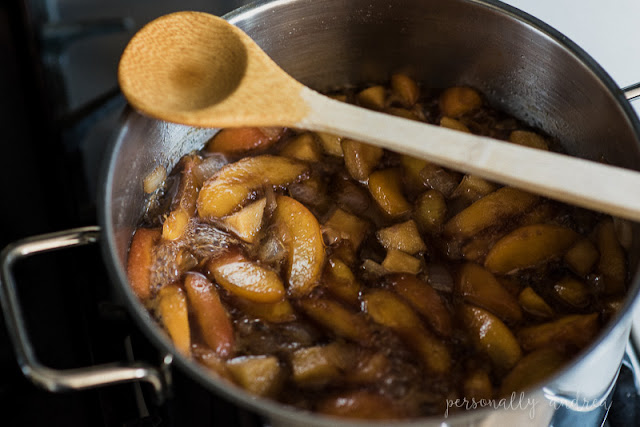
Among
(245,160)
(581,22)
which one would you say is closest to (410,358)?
(245,160)

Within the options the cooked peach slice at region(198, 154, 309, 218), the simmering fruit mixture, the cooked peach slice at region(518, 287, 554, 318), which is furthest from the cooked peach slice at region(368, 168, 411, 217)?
the cooked peach slice at region(518, 287, 554, 318)

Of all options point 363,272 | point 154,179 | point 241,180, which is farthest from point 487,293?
point 154,179

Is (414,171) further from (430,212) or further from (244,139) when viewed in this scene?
(244,139)

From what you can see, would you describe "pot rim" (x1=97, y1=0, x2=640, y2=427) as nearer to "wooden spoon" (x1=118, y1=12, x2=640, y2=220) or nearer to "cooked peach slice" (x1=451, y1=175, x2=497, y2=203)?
"wooden spoon" (x1=118, y1=12, x2=640, y2=220)

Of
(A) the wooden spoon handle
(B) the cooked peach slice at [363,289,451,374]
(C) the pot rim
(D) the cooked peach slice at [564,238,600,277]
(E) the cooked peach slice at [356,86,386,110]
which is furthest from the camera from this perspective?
(E) the cooked peach slice at [356,86,386,110]

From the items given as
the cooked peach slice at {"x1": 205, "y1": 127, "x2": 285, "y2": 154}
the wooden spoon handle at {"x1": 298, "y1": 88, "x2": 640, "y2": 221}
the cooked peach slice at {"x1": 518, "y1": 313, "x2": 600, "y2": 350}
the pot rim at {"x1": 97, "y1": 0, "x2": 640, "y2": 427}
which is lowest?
the cooked peach slice at {"x1": 518, "y1": 313, "x2": 600, "y2": 350}

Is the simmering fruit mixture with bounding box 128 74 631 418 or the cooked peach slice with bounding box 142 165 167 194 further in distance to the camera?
the cooked peach slice with bounding box 142 165 167 194

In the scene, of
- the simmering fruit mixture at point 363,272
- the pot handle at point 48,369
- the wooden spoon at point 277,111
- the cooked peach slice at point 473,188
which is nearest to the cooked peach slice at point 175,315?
the simmering fruit mixture at point 363,272

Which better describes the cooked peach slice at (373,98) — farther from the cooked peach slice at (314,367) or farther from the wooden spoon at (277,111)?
the cooked peach slice at (314,367)

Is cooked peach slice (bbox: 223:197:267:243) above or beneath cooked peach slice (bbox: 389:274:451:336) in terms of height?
above
